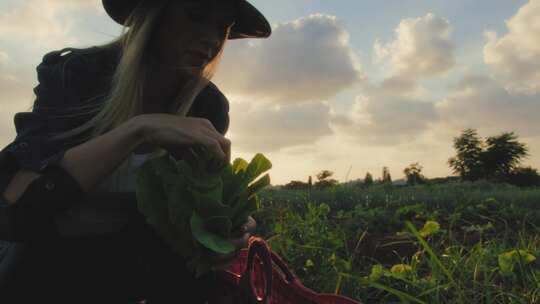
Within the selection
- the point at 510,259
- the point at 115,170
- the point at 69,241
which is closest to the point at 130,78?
the point at 115,170

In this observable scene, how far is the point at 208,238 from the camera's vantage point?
1.39 m

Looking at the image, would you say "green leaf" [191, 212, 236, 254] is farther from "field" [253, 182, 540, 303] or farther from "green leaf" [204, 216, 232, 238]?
"field" [253, 182, 540, 303]

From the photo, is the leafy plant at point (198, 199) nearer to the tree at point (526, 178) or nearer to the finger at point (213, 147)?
the finger at point (213, 147)

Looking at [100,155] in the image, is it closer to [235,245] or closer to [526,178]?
[235,245]

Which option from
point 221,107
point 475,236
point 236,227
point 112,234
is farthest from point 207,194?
point 475,236

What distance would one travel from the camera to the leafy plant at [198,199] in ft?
4.71

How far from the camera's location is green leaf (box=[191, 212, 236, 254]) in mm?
1369

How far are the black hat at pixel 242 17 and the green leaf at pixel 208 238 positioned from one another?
1052mm

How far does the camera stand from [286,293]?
1.56 m

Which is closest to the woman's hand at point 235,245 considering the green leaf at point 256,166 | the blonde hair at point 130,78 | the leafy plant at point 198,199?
the leafy plant at point 198,199

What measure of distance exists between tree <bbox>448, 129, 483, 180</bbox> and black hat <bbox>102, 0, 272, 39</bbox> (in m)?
21.5

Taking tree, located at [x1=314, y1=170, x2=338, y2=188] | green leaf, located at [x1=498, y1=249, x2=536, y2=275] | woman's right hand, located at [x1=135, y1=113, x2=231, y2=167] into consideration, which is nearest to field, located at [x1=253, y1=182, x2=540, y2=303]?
green leaf, located at [x1=498, y1=249, x2=536, y2=275]

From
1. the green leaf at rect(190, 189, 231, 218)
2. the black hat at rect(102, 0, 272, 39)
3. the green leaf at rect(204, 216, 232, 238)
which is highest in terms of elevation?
the black hat at rect(102, 0, 272, 39)

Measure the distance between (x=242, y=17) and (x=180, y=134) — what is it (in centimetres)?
105
